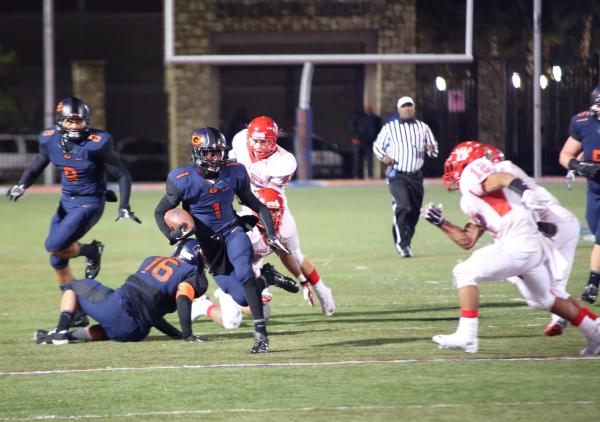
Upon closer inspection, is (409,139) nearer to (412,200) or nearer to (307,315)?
(412,200)

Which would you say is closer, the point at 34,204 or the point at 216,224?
the point at 216,224

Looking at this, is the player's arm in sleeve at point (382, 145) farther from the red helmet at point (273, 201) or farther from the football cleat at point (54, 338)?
the football cleat at point (54, 338)

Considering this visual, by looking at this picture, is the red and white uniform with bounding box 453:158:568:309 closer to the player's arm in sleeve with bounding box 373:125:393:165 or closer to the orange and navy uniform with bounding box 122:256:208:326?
the orange and navy uniform with bounding box 122:256:208:326

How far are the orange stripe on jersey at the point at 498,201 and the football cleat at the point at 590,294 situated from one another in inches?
97.9

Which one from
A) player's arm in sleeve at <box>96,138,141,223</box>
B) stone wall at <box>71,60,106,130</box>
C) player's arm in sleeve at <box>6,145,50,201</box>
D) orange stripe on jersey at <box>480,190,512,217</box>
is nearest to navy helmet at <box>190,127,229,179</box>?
orange stripe on jersey at <box>480,190,512,217</box>

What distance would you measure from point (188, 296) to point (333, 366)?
1.42 metres

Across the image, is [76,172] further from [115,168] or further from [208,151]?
[208,151]

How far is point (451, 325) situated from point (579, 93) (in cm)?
2066

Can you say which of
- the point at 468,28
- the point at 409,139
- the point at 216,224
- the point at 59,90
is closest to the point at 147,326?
the point at 216,224

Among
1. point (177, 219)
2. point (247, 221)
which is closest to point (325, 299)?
point (247, 221)

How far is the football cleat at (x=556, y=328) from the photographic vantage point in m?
9.24

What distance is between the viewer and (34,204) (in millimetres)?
23859

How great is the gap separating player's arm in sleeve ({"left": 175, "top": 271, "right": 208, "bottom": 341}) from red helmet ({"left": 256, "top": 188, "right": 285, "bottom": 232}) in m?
0.96

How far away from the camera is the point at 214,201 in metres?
9.31
